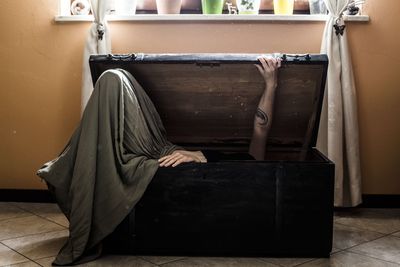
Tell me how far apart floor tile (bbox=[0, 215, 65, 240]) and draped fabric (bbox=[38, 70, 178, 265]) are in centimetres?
48

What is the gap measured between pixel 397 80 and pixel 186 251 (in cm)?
169

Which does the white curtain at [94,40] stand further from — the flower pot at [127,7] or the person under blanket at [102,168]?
the person under blanket at [102,168]

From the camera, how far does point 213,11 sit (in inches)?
122

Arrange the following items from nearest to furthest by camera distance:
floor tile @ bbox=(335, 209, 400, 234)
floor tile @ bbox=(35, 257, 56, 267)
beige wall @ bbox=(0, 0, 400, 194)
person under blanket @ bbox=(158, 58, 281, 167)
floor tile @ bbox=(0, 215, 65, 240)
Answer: floor tile @ bbox=(35, 257, 56, 267) < person under blanket @ bbox=(158, 58, 281, 167) < floor tile @ bbox=(0, 215, 65, 240) < floor tile @ bbox=(335, 209, 400, 234) < beige wall @ bbox=(0, 0, 400, 194)

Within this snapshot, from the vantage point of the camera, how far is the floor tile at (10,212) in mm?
2920

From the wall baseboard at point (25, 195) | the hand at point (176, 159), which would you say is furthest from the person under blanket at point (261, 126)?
the wall baseboard at point (25, 195)

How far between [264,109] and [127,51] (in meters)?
1.00

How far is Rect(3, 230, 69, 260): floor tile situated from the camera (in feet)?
7.47

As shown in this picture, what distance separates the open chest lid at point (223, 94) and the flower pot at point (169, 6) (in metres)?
0.71

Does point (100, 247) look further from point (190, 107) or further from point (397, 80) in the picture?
point (397, 80)

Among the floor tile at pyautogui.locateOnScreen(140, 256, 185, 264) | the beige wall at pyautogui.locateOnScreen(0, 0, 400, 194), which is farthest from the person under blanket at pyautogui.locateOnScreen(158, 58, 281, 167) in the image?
the beige wall at pyautogui.locateOnScreen(0, 0, 400, 194)

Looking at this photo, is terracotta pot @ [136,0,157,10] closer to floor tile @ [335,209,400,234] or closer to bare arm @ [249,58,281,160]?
bare arm @ [249,58,281,160]

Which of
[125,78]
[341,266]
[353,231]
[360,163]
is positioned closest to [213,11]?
[125,78]

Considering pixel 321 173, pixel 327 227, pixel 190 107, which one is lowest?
pixel 327 227
